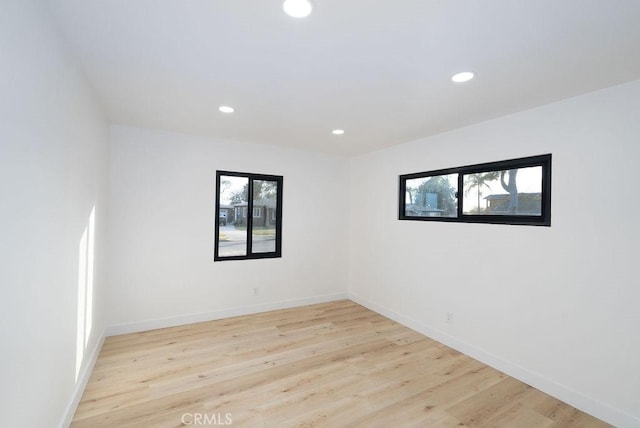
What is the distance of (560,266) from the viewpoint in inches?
93.5

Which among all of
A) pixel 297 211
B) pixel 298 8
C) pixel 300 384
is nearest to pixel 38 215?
pixel 298 8

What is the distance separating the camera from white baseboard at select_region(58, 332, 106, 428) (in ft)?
6.14

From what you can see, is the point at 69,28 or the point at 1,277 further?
the point at 69,28

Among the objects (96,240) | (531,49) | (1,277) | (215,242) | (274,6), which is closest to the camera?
(1,277)

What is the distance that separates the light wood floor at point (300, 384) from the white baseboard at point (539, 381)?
0.06m

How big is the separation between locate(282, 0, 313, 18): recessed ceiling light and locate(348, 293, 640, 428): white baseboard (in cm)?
326

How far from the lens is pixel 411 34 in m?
1.58

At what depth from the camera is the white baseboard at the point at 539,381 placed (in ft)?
6.70

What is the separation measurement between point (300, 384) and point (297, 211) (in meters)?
2.52

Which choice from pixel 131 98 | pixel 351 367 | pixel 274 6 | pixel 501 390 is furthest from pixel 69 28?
pixel 501 390

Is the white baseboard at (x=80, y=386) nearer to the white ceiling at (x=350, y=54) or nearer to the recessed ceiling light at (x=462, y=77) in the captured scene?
the white ceiling at (x=350, y=54)

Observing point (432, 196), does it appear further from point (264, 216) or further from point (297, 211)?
point (264, 216)

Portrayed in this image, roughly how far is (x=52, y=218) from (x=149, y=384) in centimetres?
163

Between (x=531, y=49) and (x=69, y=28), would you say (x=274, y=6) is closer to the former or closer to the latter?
(x=69, y=28)
